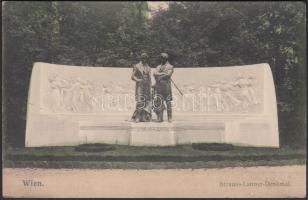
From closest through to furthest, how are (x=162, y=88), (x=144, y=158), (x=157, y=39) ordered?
(x=144, y=158)
(x=157, y=39)
(x=162, y=88)

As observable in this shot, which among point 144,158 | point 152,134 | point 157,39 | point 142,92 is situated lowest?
point 144,158

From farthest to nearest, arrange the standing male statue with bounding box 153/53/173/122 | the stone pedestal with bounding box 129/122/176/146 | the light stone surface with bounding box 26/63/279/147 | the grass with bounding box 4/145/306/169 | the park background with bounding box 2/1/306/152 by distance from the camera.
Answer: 1. the standing male statue with bounding box 153/53/173/122
2. the stone pedestal with bounding box 129/122/176/146
3. the light stone surface with bounding box 26/63/279/147
4. the park background with bounding box 2/1/306/152
5. the grass with bounding box 4/145/306/169

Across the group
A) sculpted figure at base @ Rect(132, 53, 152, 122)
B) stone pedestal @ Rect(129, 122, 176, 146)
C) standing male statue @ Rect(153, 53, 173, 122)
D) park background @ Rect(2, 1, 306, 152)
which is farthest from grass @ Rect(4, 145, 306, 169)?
standing male statue @ Rect(153, 53, 173, 122)

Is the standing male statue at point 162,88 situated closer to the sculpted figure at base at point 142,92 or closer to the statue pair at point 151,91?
the statue pair at point 151,91

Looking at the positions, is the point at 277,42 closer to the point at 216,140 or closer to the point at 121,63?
the point at 216,140

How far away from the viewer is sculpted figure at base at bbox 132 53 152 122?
47.2ft

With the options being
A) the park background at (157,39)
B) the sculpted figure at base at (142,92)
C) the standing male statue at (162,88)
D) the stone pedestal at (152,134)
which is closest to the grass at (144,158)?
Result: the park background at (157,39)

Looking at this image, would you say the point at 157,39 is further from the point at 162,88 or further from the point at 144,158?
the point at 144,158

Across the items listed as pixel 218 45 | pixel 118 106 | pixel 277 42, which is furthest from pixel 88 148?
pixel 277 42

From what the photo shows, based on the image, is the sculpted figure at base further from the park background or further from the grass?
the grass

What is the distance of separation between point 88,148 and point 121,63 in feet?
9.98

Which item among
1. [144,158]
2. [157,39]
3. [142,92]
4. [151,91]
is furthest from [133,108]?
[157,39]

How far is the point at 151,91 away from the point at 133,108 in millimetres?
814

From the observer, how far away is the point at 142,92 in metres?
14.5
